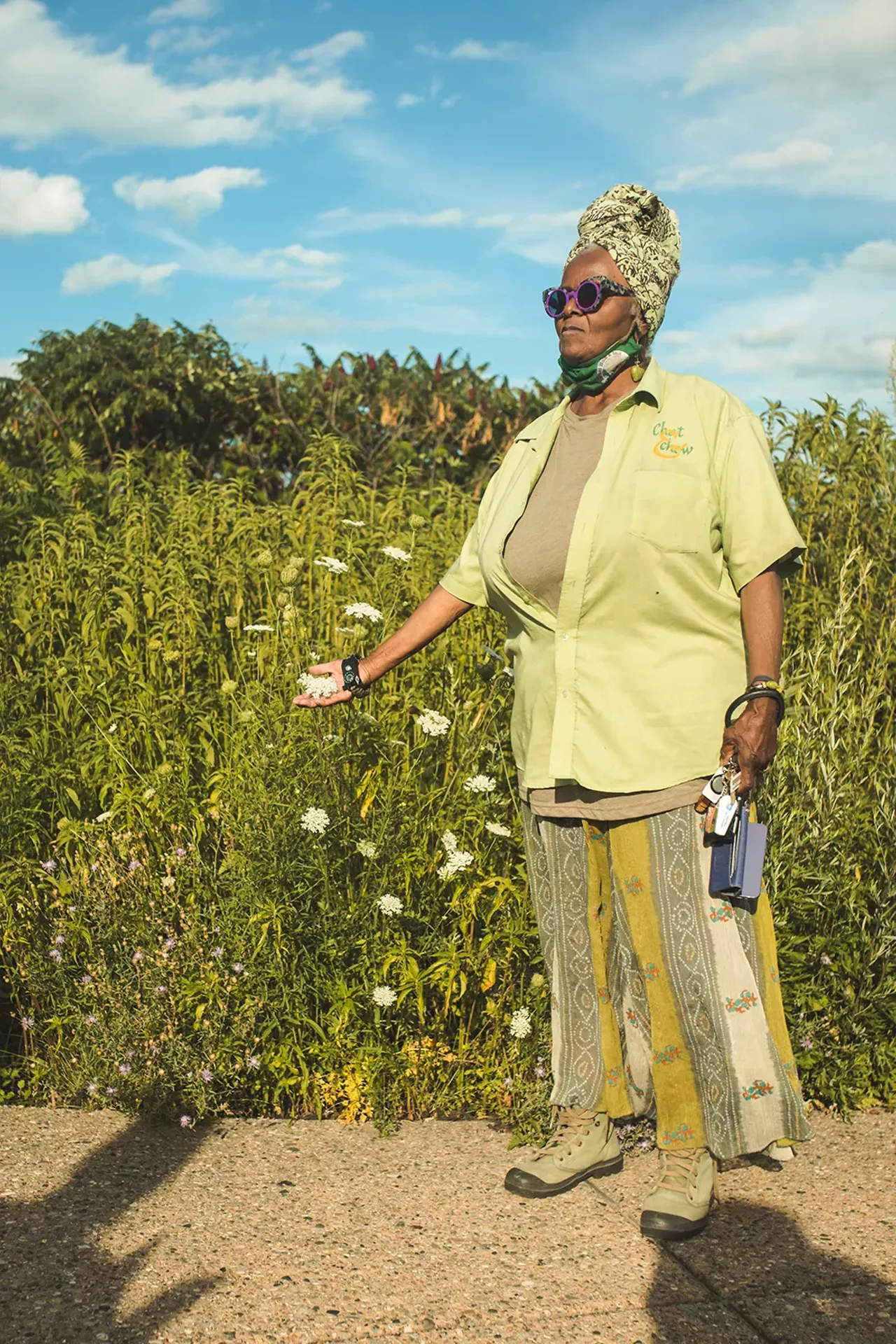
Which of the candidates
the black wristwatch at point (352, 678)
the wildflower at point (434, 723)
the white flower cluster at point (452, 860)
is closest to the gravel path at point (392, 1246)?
the white flower cluster at point (452, 860)

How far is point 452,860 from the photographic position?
140 inches

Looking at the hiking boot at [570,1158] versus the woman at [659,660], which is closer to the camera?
the woman at [659,660]

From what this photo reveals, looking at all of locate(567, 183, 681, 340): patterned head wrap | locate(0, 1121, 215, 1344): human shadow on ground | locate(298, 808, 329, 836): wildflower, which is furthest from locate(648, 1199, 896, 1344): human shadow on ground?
locate(567, 183, 681, 340): patterned head wrap

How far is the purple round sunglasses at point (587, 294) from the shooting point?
2.86m

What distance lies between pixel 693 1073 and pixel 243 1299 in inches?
44.5

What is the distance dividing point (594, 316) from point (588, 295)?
0.07 metres

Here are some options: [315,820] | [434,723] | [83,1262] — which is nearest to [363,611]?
[434,723]

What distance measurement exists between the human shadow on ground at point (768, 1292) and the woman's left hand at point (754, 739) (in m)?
1.06

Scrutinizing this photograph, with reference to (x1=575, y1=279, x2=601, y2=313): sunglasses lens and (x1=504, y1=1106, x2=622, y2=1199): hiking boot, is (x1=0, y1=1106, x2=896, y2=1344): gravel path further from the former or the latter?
(x1=575, y1=279, x2=601, y2=313): sunglasses lens

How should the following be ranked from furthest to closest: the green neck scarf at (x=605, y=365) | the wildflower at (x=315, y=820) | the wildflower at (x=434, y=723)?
the wildflower at (x=434, y=723)
the wildflower at (x=315, y=820)
the green neck scarf at (x=605, y=365)

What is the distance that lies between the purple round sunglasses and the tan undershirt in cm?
27

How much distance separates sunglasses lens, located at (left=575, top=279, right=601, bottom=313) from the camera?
2.85m

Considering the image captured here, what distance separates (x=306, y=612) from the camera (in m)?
4.68

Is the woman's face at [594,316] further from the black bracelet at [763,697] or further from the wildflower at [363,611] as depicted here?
the wildflower at [363,611]
